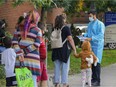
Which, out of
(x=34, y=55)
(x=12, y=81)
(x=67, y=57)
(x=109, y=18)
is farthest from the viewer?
(x=109, y=18)

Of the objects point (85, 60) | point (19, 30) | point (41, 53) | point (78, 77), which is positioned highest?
point (19, 30)

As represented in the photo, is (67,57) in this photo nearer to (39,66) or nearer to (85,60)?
(85,60)

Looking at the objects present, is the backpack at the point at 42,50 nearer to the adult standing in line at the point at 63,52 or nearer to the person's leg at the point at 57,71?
the adult standing in line at the point at 63,52

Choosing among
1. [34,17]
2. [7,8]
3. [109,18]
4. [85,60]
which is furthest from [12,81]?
[7,8]

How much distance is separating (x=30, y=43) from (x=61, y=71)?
2.71m

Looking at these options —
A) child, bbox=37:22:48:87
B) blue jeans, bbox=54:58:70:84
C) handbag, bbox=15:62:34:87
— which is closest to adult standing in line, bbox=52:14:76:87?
blue jeans, bbox=54:58:70:84

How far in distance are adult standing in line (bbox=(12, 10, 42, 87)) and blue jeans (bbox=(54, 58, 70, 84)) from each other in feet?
7.70

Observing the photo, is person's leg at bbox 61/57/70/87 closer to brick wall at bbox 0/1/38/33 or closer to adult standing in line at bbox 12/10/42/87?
adult standing in line at bbox 12/10/42/87

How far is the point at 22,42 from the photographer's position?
711cm

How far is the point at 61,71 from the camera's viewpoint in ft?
31.6

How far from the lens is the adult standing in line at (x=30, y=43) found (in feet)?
23.1

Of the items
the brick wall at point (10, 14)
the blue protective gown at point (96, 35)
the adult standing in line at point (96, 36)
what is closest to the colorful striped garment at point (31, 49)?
the adult standing in line at point (96, 36)

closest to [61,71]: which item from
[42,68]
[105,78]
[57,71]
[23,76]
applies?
[57,71]

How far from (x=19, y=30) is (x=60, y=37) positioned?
7.50ft
